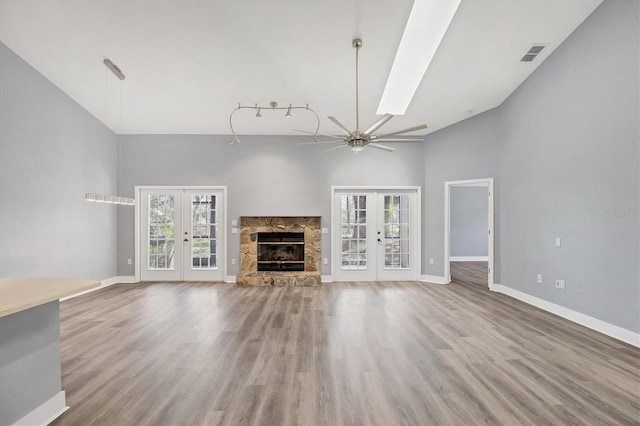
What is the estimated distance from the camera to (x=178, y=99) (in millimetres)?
5055

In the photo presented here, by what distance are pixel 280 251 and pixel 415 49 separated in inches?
182

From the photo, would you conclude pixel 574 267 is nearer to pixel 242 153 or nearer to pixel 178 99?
pixel 242 153

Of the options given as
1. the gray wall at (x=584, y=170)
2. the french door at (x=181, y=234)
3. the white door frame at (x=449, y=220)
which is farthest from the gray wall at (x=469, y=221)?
the french door at (x=181, y=234)

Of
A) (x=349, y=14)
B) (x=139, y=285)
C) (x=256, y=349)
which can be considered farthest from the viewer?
(x=139, y=285)

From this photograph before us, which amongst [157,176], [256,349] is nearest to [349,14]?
[256,349]

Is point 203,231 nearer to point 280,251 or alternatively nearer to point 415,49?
point 280,251

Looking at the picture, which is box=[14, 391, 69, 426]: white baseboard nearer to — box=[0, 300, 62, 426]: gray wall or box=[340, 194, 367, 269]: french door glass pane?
box=[0, 300, 62, 426]: gray wall

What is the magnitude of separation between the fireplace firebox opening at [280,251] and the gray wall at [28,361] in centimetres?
436

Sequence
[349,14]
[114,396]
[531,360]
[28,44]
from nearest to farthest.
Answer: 1. [114,396]
2. [531,360]
3. [349,14]
4. [28,44]

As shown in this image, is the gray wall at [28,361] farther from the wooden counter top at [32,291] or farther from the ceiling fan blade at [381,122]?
the ceiling fan blade at [381,122]

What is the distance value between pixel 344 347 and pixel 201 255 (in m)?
4.42

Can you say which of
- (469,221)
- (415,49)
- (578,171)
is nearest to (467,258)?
(469,221)

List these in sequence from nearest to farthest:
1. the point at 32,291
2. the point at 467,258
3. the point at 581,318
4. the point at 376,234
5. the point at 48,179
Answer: the point at 32,291 → the point at 581,318 → the point at 48,179 → the point at 376,234 → the point at 467,258

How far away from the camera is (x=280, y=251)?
6.43 metres
